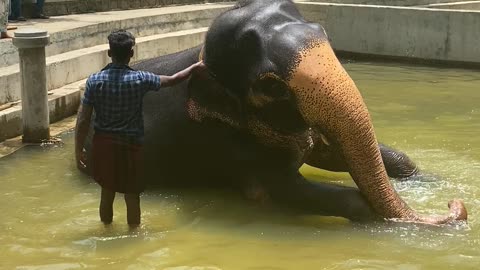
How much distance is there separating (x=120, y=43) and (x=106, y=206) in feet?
3.44

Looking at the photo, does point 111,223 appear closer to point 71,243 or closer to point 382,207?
point 71,243

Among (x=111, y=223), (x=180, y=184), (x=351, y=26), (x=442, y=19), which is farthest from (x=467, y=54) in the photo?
(x=111, y=223)

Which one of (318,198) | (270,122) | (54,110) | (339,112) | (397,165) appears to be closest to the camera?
(339,112)

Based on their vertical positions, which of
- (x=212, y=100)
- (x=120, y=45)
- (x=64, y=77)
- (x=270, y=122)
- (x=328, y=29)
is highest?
(x=120, y=45)

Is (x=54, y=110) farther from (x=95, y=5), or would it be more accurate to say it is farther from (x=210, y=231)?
(x=95, y=5)

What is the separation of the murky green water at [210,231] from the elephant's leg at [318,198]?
8cm

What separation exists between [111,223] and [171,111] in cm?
102

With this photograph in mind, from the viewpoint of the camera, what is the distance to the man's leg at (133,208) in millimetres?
5723

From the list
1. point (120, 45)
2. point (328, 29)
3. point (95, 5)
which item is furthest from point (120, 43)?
point (328, 29)

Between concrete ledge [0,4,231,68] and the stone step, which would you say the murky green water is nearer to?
the stone step

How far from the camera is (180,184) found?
265 inches

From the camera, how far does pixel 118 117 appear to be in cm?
557

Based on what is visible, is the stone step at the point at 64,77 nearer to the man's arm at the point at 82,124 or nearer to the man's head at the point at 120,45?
the man's arm at the point at 82,124

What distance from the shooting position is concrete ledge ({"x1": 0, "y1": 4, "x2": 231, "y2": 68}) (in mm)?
10898
